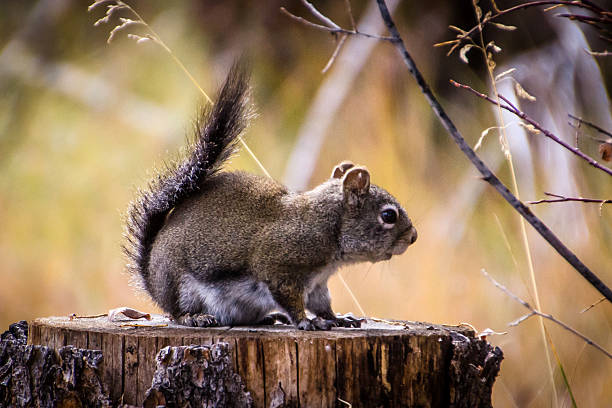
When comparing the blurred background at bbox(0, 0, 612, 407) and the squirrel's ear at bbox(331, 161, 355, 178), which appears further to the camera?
the blurred background at bbox(0, 0, 612, 407)

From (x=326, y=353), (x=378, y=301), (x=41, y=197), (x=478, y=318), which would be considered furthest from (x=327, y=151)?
(x=326, y=353)

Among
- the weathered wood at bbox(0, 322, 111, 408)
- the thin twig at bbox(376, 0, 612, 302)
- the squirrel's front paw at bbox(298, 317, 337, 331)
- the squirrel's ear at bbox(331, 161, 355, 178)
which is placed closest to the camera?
the thin twig at bbox(376, 0, 612, 302)

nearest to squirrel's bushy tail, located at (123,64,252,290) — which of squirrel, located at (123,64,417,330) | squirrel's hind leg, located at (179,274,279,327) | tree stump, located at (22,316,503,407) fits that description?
squirrel, located at (123,64,417,330)

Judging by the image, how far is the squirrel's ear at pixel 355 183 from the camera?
1996mm

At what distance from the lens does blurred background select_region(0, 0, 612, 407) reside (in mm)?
3084

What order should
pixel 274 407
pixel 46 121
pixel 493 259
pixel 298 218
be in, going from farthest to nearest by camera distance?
1. pixel 46 121
2. pixel 493 259
3. pixel 298 218
4. pixel 274 407

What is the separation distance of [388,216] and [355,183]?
0.15 metres

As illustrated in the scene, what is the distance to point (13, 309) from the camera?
11.8ft

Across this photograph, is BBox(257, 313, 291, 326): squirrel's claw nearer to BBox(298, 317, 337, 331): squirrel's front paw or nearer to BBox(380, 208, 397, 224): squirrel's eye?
BBox(298, 317, 337, 331): squirrel's front paw

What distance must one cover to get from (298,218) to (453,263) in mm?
1487

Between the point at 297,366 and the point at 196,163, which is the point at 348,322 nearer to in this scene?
the point at 297,366

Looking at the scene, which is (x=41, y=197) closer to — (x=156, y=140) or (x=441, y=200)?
(x=156, y=140)

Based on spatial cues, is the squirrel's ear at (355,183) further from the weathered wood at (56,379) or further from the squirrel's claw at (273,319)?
the weathered wood at (56,379)

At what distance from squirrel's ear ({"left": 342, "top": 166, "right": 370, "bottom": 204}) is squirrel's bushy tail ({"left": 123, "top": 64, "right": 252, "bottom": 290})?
391 mm
